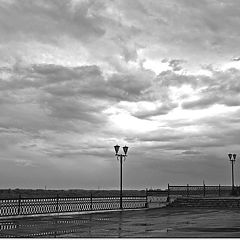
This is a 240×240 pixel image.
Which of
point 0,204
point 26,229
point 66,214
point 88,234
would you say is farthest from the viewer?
point 66,214

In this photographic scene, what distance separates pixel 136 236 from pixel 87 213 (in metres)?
16.2

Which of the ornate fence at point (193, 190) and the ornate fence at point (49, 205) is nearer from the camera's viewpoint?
the ornate fence at point (49, 205)

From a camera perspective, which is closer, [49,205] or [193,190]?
[49,205]

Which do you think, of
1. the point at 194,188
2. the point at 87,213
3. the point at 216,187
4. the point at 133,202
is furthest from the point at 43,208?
the point at 216,187

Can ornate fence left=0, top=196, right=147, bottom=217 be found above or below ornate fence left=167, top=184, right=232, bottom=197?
below

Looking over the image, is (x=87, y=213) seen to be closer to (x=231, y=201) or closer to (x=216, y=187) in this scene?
(x=231, y=201)

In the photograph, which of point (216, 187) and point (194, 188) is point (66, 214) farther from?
point (216, 187)

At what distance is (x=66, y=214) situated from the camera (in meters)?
30.1

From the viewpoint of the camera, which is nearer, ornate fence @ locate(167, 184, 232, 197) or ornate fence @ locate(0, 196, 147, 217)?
ornate fence @ locate(0, 196, 147, 217)

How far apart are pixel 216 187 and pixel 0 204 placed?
4457 cm

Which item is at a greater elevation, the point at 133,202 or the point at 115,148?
the point at 115,148

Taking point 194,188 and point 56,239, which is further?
point 194,188

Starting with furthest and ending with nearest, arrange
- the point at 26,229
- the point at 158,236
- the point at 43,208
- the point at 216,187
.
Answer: the point at 216,187 → the point at 43,208 → the point at 26,229 → the point at 158,236

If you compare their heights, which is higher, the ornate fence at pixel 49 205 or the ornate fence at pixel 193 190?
the ornate fence at pixel 193 190
